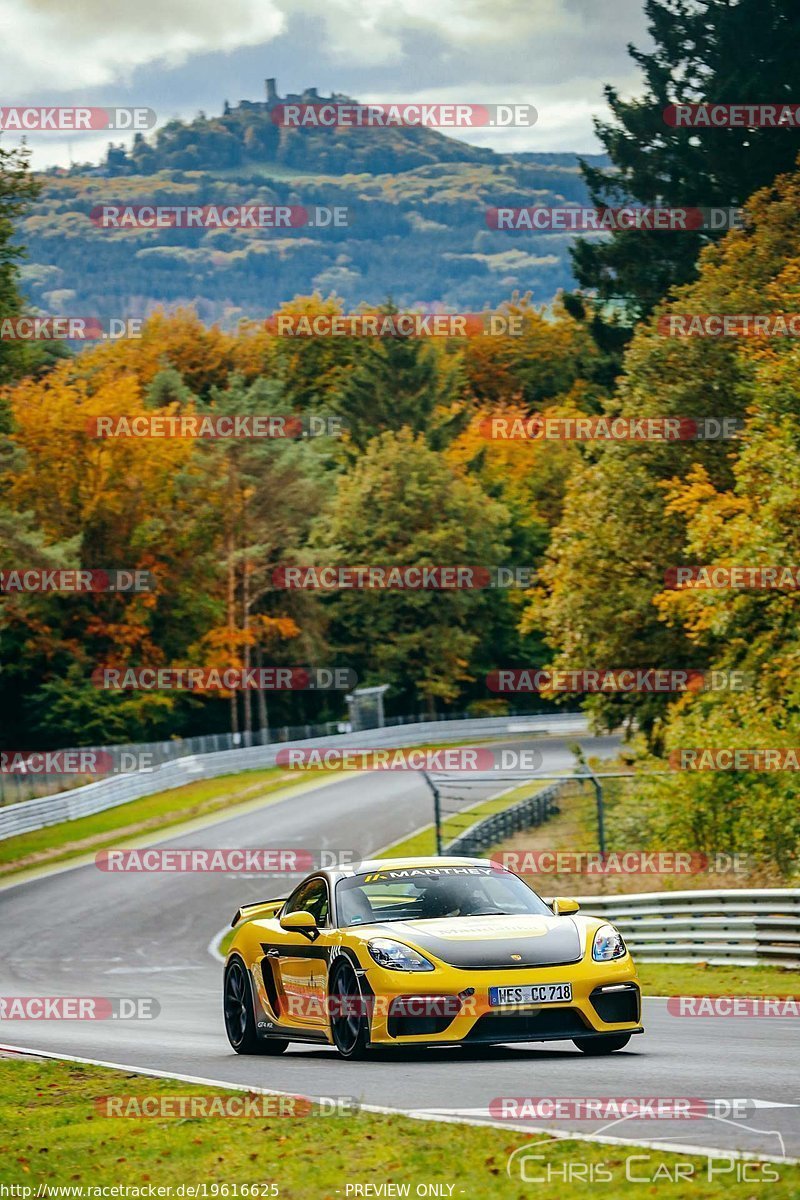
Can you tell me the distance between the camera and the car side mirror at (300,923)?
11.9 meters

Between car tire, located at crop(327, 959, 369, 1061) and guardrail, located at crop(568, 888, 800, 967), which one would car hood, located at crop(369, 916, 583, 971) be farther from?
guardrail, located at crop(568, 888, 800, 967)

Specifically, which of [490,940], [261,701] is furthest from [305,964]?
[261,701]

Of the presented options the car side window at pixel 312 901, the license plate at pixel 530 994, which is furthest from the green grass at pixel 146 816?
the license plate at pixel 530 994

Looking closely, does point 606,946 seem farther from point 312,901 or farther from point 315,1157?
point 315,1157

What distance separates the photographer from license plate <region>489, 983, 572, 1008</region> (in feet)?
35.0

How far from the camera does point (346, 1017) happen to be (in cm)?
1133

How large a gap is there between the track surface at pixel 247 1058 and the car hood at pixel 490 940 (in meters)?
0.63

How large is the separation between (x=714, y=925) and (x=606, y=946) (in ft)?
32.1

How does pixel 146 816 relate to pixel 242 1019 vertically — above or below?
below

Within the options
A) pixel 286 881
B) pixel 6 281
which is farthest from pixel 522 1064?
pixel 6 281

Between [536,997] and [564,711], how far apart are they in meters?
79.5

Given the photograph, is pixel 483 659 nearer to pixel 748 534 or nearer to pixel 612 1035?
pixel 748 534

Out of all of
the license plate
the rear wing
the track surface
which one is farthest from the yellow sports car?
the rear wing

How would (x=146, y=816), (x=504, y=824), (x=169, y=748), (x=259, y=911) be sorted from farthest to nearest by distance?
(x=169, y=748), (x=146, y=816), (x=504, y=824), (x=259, y=911)
